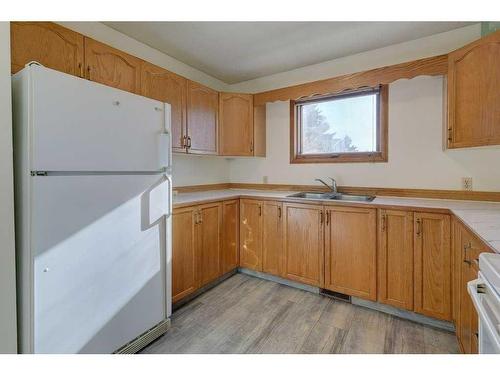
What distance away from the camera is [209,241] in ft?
8.04

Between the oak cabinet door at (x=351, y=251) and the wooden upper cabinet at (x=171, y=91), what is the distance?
1556 mm

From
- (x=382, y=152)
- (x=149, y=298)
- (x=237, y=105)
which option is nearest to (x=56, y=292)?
(x=149, y=298)

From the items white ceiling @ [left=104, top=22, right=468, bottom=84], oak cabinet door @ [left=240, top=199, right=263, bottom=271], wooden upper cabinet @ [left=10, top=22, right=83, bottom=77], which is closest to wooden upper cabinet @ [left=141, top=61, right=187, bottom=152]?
white ceiling @ [left=104, top=22, right=468, bottom=84]

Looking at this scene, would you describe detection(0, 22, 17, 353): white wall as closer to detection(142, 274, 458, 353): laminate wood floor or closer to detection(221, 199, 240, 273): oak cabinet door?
detection(142, 274, 458, 353): laminate wood floor

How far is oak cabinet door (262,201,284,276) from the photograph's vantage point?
100 inches

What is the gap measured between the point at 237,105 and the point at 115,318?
7.87 feet

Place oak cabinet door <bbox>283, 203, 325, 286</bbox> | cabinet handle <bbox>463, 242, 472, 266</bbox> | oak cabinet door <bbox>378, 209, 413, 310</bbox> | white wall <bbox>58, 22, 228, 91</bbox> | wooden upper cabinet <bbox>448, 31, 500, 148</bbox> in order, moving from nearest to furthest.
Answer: cabinet handle <bbox>463, 242, 472, 266</bbox>, wooden upper cabinet <bbox>448, 31, 500, 148</bbox>, oak cabinet door <bbox>378, 209, 413, 310</bbox>, white wall <bbox>58, 22, 228, 91</bbox>, oak cabinet door <bbox>283, 203, 325, 286</bbox>

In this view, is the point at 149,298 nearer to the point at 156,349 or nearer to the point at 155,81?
the point at 156,349

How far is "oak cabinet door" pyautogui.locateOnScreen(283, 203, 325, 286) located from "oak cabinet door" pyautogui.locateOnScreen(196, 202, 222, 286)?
0.67 m

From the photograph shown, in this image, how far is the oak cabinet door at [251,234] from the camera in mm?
2686

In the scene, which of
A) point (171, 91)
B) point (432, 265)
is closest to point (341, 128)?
point (432, 265)

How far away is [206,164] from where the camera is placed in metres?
3.18

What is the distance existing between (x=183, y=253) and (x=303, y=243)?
1.11m

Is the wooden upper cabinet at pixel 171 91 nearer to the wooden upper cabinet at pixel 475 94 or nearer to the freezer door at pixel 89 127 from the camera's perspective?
the freezer door at pixel 89 127
